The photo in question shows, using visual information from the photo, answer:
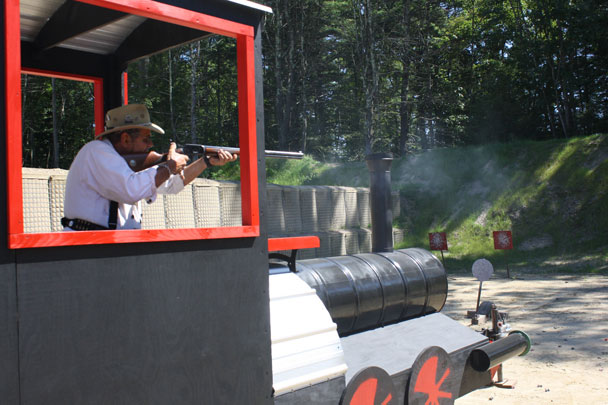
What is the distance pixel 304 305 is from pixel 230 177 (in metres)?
20.6

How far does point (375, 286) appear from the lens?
4.01 metres

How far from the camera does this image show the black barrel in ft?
12.0

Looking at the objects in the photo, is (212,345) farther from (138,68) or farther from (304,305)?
(138,68)

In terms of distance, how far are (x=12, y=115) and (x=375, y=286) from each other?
2824 millimetres

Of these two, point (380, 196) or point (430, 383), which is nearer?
point (430, 383)

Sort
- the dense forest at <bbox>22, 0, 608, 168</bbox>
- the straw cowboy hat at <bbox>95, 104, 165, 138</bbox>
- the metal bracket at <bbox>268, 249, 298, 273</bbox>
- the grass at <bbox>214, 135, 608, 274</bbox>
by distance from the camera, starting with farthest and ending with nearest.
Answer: the dense forest at <bbox>22, 0, 608, 168</bbox>, the grass at <bbox>214, 135, 608, 274</bbox>, the metal bracket at <bbox>268, 249, 298, 273</bbox>, the straw cowboy hat at <bbox>95, 104, 165, 138</bbox>

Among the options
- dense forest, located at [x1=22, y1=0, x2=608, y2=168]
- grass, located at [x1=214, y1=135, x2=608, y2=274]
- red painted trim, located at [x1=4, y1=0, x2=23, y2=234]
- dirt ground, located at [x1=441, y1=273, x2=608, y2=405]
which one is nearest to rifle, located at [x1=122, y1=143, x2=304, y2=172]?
red painted trim, located at [x1=4, y1=0, x2=23, y2=234]

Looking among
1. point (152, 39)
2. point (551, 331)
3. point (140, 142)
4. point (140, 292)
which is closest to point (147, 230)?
point (140, 292)

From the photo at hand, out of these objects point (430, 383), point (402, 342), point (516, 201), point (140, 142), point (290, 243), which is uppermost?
point (140, 142)

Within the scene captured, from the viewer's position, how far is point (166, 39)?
309 centimetres

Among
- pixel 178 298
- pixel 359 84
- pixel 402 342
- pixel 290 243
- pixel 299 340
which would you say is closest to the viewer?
pixel 178 298

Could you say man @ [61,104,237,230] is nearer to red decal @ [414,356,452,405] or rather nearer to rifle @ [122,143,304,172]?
rifle @ [122,143,304,172]

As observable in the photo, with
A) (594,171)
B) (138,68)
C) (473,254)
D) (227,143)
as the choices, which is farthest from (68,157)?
(594,171)

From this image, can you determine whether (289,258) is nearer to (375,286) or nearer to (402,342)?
(375,286)
